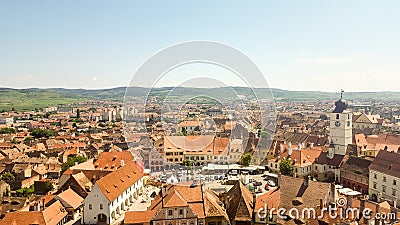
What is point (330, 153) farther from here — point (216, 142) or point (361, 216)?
point (361, 216)

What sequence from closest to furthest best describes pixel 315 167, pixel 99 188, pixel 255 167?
1. pixel 99 188
2. pixel 315 167
3. pixel 255 167

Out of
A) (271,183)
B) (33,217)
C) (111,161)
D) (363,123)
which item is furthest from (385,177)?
(363,123)

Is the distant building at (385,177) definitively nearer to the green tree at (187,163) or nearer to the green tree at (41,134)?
the green tree at (187,163)

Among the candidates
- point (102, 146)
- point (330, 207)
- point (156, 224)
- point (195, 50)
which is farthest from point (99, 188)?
point (102, 146)

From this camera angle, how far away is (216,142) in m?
39.9

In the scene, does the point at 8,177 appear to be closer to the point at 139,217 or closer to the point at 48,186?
the point at 48,186

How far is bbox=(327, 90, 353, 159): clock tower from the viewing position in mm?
33219

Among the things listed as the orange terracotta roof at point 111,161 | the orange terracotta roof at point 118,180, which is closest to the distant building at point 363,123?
the orange terracotta roof at point 111,161

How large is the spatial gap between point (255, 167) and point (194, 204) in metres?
17.2

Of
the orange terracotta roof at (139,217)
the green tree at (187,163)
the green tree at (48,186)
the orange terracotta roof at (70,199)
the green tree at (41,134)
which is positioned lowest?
the green tree at (41,134)

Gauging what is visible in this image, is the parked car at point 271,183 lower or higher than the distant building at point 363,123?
lower

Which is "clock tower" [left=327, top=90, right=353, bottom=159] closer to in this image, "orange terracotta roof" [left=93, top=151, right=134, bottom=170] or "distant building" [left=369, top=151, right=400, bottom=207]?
"distant building" [left=369, top=151, right=400, bottom=207]

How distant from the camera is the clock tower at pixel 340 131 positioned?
109ft

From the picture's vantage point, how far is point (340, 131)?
33.8 m
